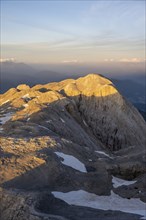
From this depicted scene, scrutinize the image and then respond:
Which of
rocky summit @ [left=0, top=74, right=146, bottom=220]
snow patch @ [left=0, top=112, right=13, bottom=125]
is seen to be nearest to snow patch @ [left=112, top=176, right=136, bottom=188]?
rocky summit @ [left=0, top=74, right=146, bottom=220]

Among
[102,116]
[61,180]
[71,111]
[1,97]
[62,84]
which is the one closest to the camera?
[61,180]

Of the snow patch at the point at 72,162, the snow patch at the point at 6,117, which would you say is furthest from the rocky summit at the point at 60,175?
the snow patch at the point at 6,117

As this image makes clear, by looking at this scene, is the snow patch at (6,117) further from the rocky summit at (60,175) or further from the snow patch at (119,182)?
the snow patch at (119,182)

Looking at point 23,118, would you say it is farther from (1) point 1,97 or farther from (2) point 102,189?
(1) point 1,97

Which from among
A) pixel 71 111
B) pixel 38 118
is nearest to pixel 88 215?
pixel 38 118

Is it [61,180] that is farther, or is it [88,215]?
[61,180]
